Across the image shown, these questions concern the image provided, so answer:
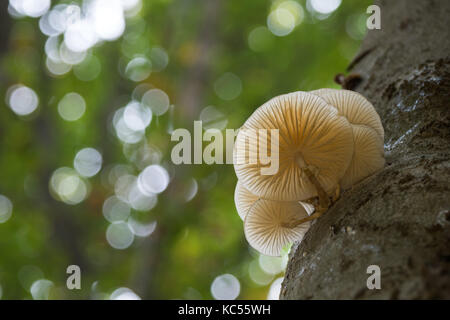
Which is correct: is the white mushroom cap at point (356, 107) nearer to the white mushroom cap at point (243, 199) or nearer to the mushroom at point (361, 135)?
the mushroom at point (361, 135)

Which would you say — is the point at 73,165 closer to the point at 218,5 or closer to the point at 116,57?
the point at 116,57

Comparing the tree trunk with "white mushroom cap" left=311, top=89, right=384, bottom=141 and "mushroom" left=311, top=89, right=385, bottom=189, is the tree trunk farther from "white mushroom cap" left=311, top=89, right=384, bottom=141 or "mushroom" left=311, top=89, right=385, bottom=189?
"white mushroom cap" left=311, top=89, right=384, bottom=141

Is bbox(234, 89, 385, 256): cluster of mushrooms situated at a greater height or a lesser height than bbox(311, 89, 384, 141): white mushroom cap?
lesser

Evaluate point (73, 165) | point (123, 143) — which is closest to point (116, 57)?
point (123, 143)

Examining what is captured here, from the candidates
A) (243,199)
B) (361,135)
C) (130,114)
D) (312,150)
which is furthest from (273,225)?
(130,114)

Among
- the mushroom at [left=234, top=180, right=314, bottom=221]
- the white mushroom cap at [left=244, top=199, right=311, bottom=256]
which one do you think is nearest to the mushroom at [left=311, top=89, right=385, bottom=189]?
the white mushroom cap at [left=244, top=199, right=311, bottom=256]

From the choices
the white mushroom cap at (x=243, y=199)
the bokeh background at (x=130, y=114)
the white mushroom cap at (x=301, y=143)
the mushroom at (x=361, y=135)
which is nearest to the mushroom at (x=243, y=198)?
the white mushroom cap at (x=243, y=199)
